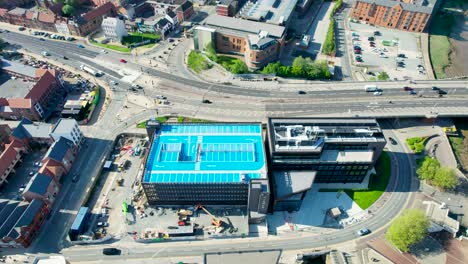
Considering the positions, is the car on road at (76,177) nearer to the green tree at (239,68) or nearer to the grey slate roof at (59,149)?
the grey slate roof at (59,149)

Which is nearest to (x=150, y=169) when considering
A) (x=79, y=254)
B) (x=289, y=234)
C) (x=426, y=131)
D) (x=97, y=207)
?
(x=97, y=207)

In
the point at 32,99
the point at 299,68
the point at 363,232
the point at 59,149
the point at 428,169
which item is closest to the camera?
the point at 363,232

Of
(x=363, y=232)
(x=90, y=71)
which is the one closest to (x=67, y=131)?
(x=90, y=71)

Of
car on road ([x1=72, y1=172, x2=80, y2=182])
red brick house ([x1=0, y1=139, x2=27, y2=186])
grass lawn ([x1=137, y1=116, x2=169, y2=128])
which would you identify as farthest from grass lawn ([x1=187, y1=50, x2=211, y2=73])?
red brick house ([x1=0, y1=139, x2=27, y2=186])

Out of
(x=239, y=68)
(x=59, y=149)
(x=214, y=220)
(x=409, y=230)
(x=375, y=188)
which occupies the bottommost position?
(x=214, y=220)

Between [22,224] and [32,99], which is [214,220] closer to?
[22,224]

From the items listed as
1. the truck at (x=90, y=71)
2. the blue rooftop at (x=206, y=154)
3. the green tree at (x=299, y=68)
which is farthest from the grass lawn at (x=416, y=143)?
the truck at (x=90, y=71)

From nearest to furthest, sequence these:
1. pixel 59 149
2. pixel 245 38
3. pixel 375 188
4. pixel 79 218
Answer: pixel 79 218 → pixel 59 149 → pixel 375 188 → pixel 245 38
